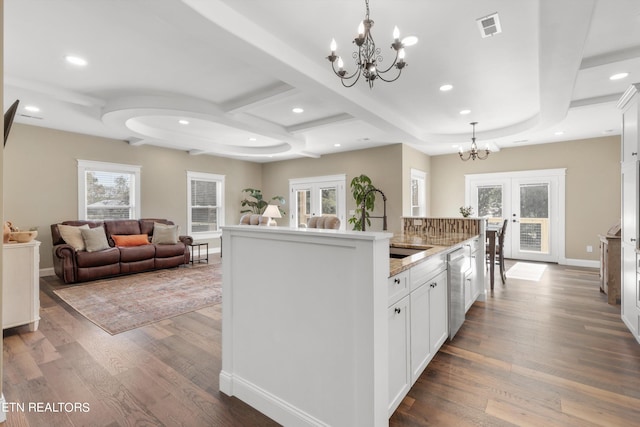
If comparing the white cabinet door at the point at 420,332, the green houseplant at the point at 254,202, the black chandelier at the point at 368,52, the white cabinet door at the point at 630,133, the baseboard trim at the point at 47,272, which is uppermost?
the black chandelier at the point at 368,52

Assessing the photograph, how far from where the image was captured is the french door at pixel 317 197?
7.67 meters

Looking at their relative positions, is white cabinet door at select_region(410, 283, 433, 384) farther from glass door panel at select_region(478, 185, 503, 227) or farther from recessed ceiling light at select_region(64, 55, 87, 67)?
glass door panel at select_region(478, 185, 503, 227)

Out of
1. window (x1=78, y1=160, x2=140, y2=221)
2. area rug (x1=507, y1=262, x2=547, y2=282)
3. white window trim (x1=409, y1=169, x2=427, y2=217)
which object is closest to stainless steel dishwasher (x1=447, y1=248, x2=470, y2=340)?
area rug (x1=507, y1=262, x2=547, y2=282)

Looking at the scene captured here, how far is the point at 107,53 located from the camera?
293 centimetres

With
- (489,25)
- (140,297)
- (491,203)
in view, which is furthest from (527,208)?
(140,297)

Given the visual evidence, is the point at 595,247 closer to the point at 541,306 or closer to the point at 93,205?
the point at 541,306

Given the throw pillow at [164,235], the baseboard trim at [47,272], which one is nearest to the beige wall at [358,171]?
the throw pillow at [164,235]

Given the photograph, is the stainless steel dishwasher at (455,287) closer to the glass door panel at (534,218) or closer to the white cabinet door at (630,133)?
the white cabinet door at (630,133)

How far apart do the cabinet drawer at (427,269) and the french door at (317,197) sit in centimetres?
486

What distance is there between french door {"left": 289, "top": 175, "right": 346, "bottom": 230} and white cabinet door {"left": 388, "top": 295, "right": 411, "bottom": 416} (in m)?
5.47

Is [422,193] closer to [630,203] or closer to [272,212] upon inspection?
[272,212]

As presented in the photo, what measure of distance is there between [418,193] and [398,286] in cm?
628

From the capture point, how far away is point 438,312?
241cm

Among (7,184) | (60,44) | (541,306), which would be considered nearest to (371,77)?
(60,44)
